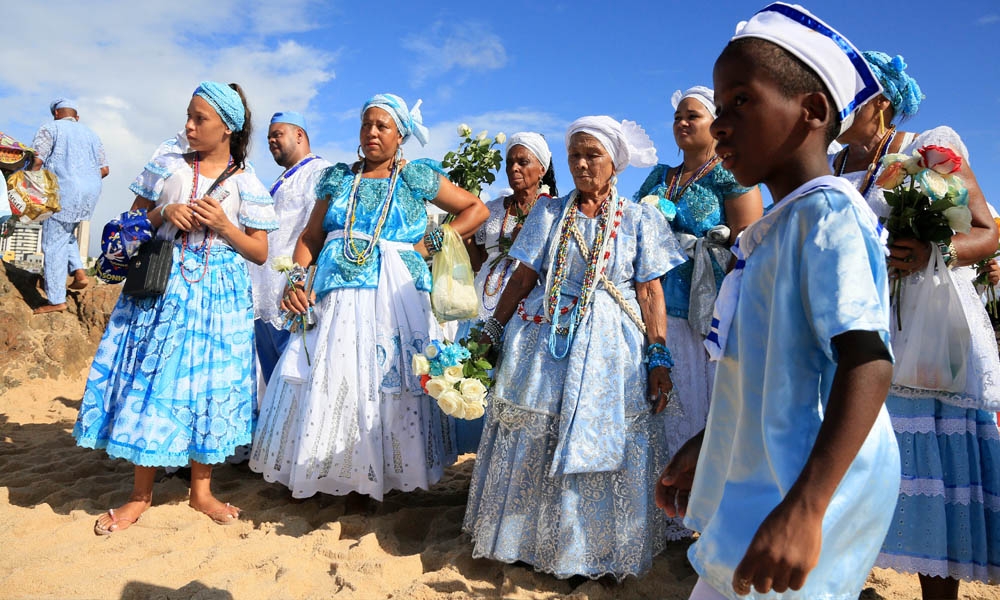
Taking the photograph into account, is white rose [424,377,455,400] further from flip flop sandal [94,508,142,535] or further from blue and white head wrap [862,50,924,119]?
blue and white head wrap [862,50,924,119]

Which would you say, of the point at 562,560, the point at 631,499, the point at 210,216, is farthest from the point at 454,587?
the point at 210,216

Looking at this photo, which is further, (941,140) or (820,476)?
(941,140)

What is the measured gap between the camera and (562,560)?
3.22 meters

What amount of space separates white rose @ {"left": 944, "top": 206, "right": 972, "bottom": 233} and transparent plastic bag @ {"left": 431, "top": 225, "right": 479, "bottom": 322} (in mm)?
2436

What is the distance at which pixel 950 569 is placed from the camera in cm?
294

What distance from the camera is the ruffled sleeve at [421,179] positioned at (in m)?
4.46

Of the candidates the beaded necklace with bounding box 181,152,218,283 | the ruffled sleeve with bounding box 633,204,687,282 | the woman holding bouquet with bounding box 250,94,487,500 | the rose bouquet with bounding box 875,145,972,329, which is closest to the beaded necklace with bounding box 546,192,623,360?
the ruffled sleeve with bounding box 633,204,687,282

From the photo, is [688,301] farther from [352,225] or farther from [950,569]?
[352,225]

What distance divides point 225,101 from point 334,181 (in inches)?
31.3

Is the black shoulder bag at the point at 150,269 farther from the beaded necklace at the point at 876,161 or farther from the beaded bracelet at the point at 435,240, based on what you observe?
the beaded necklace at the point at 876,161

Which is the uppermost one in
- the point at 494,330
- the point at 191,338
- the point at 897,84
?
the point at 897,84

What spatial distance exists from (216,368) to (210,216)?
898 mm

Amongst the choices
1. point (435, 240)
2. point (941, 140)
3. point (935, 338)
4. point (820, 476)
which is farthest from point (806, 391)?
point (435, 240)

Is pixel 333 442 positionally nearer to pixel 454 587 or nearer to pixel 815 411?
pixel 454 587
